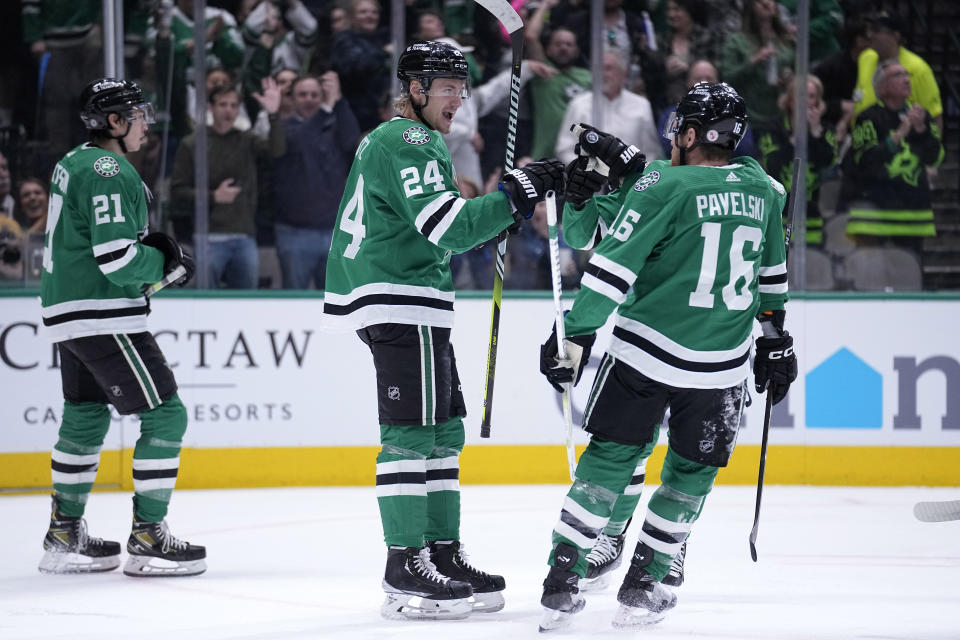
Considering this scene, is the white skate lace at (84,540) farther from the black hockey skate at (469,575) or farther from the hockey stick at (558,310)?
A: the hockey stick at (558,310)

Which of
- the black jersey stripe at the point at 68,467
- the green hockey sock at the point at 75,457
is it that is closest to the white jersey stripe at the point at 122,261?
the green hockey sock at the point at 75,457

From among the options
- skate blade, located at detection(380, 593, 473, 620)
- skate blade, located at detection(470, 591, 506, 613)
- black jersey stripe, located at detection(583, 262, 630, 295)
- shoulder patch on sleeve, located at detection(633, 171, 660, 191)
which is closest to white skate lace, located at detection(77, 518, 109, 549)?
skate blade, located at detection(380, 593, 473, 620)

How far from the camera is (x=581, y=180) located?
313 centimetres

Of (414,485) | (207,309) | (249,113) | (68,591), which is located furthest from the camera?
(249,113)

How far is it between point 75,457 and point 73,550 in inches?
11.8

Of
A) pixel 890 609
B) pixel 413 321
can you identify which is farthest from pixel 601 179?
pixel 890 609

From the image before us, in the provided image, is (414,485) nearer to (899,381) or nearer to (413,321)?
(413,321)

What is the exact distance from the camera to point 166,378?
3.84 metres

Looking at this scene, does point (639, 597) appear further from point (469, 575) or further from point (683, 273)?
point (683, 273)

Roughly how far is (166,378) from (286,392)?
1.73 meters

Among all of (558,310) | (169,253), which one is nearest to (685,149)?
(558,310)

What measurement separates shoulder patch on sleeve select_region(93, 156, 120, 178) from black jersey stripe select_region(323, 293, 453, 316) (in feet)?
3.07

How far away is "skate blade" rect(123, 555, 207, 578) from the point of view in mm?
3828

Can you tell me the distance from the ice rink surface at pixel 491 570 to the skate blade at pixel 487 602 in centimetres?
5
